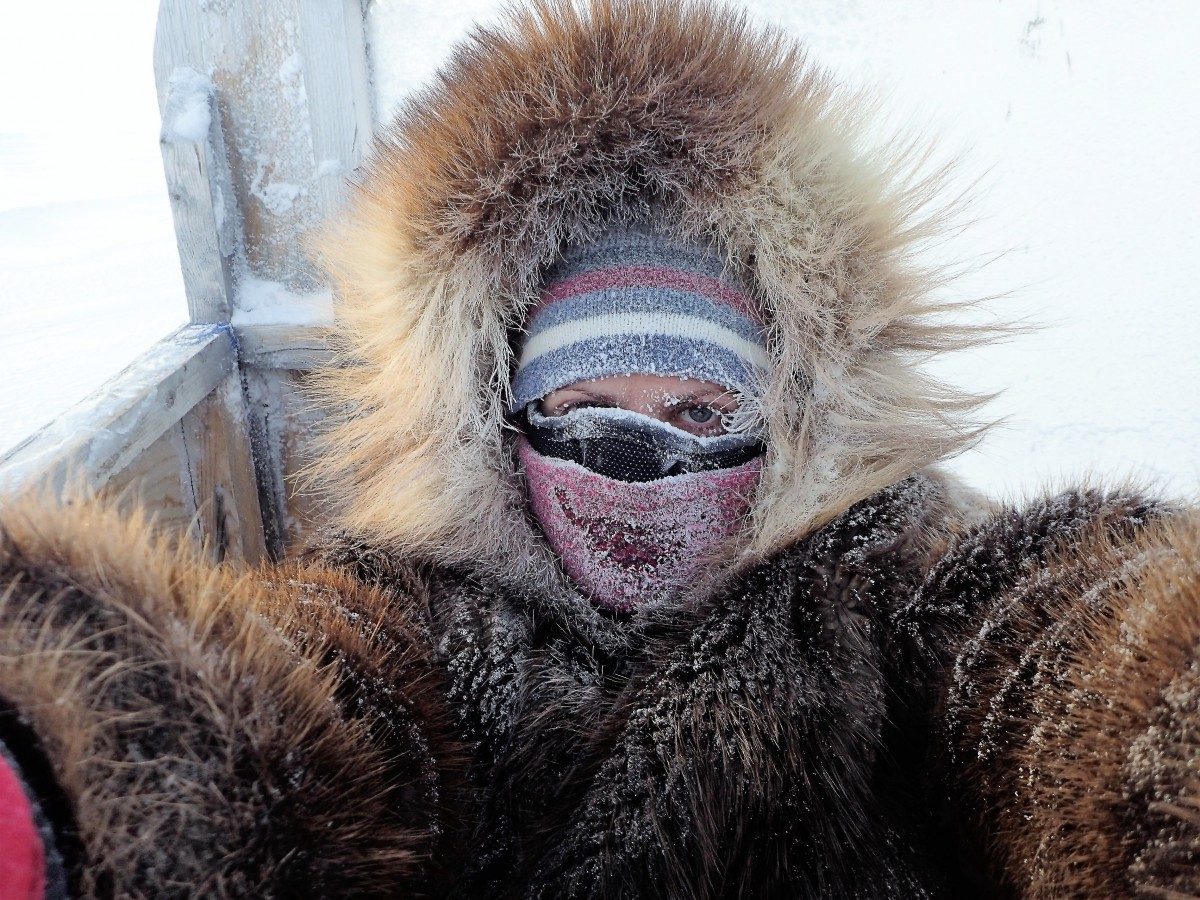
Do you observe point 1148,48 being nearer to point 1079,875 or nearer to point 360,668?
point 1079,875

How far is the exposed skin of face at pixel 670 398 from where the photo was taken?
1.02 meters

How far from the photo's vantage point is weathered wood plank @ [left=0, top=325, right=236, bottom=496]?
2.93ft

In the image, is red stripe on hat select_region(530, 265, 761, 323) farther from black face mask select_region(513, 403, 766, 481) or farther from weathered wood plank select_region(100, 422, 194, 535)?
weathered wood plank select_region(100, 422, 194, 535)

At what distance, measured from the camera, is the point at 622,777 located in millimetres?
792

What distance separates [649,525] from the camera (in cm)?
99

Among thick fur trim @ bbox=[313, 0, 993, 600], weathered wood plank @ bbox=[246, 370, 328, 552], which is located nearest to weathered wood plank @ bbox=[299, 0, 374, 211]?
weathered wood plank @ bbox=[246, 370, 328, 552]

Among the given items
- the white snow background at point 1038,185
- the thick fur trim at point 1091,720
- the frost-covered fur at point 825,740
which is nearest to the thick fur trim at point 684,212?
the frost-covered fur at point 825,740

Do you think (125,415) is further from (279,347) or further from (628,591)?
(628,591)

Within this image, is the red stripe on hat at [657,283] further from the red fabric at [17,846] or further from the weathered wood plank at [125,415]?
the red fabric at [17,846]

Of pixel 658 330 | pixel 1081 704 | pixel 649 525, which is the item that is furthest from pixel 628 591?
pixel 1081 704

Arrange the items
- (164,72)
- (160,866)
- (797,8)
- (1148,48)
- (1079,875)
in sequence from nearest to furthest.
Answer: (160,866), (1079,875), (164,72), (797,8), (1148,48)

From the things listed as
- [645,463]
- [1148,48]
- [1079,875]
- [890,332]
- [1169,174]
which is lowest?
[1079,875]

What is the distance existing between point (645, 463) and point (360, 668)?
43 cm

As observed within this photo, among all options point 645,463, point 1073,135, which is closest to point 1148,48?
point 1073,135
